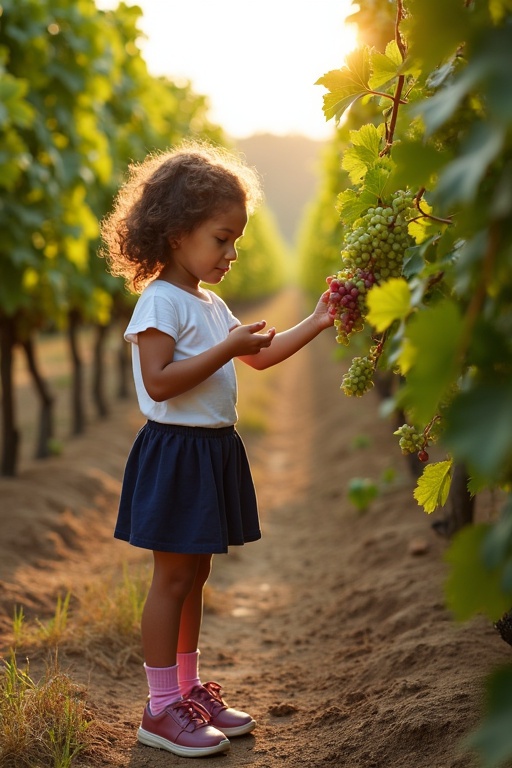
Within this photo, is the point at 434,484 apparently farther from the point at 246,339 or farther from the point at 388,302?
the point at 388,302

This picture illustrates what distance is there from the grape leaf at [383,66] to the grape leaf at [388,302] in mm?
799

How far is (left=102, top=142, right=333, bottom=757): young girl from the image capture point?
2.59m

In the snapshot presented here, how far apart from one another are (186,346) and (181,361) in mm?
141

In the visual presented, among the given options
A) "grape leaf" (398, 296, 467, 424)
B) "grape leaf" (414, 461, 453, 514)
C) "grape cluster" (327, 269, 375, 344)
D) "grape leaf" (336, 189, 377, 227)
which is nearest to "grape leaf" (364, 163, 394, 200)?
"grape leaf" (336, 189, 377, 227)

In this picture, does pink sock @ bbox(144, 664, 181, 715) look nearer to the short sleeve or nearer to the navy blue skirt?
the navy blue skirt

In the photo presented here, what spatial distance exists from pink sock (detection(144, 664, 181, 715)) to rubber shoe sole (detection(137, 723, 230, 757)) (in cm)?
7

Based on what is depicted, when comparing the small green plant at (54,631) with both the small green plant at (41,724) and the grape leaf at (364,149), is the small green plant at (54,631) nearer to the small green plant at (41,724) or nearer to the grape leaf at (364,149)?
the small green plant at (41,724)

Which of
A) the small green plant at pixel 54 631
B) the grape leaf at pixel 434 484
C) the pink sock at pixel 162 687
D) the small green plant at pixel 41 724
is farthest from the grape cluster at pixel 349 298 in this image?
the small green plant at pixel 54 631

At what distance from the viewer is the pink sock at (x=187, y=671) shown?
288 cm

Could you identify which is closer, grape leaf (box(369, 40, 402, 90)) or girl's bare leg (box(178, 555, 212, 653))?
grape leaf (box(369, 40, 402, 90))

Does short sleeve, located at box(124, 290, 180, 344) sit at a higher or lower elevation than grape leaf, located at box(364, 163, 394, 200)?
lower

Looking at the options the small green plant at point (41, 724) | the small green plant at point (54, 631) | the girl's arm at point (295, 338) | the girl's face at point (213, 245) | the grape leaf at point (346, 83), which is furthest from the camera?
the small green plant at point (54, 631)

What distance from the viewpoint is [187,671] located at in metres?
2.88

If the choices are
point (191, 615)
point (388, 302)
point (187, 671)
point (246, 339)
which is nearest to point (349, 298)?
point (246, 339)
